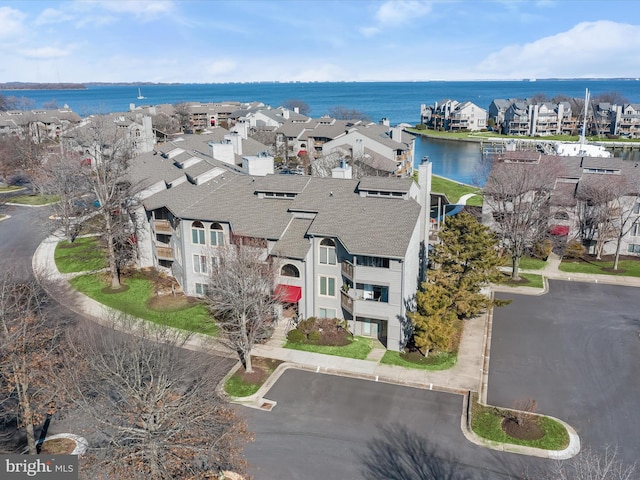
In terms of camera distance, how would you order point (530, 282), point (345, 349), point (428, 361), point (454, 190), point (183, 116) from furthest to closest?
point (183, 116) → point (454, 190) → point (530, 282) → point (345, 349) → point (428, 361)

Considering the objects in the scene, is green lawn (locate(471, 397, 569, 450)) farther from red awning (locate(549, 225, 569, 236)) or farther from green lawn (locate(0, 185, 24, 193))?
green lawn (locate(0, 185, 24, 193))

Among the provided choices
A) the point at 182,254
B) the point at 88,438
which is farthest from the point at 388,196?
the point at 88,438

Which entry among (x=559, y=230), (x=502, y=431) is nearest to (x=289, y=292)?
(x=502, y=431)

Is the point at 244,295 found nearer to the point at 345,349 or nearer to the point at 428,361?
the point at 345,349

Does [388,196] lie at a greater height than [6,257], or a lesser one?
greater

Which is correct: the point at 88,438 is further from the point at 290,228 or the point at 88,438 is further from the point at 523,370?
the point at 523,370
